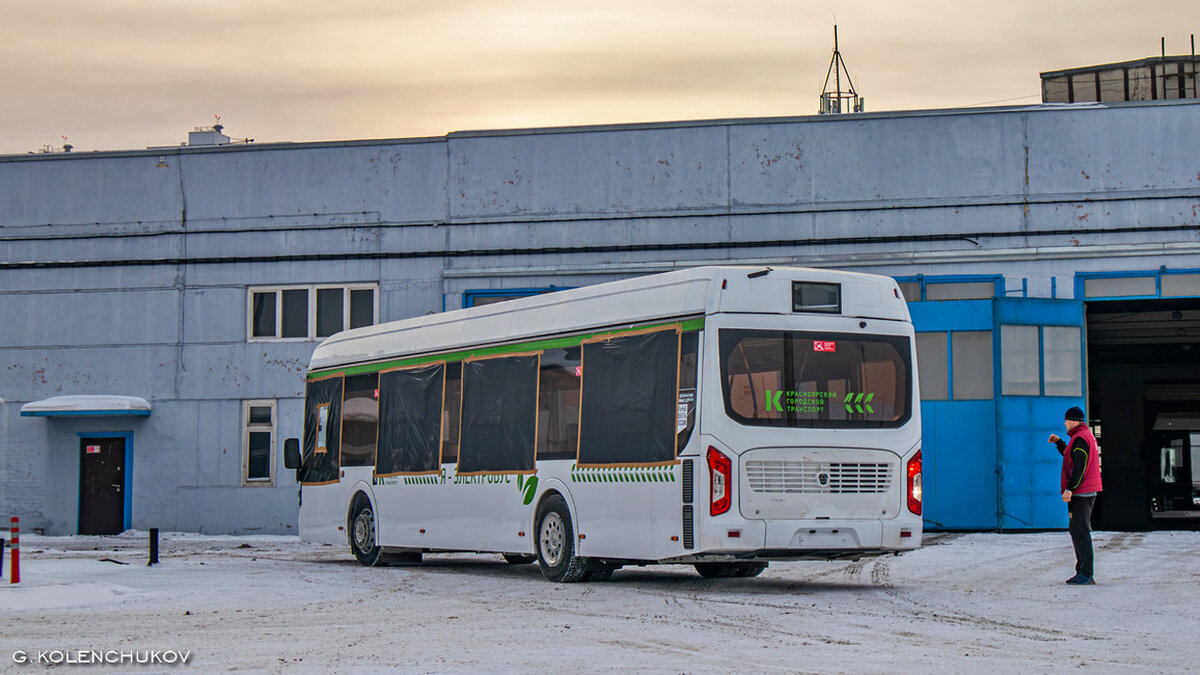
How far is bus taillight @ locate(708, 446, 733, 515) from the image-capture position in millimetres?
14039

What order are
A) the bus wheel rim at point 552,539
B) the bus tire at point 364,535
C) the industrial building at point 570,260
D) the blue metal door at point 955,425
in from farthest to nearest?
the industrial building at point 570,260 → the blue metal door at point 955,425 → the bus tire at point 364,535 → the bus wheel rim at point 552,539

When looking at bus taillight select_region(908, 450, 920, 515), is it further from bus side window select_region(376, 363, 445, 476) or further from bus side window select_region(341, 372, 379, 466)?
bus side window select_region(341, 372, 379, 466)

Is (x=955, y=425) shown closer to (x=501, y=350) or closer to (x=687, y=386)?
(x=501, y=350)

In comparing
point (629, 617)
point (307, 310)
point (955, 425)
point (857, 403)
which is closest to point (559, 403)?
point (857, 403)

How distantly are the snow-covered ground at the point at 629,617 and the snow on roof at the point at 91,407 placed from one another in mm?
11186

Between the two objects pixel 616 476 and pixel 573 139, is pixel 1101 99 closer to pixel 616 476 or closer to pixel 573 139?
pixel 573 139

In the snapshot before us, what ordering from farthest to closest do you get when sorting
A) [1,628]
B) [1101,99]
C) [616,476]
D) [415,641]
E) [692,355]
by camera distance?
[1101,99] → [616,476] → [692,355] → [1,628] → [415,641]

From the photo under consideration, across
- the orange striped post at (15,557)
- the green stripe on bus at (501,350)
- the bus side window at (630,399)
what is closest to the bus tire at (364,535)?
the green stripe on bus at (501,350)

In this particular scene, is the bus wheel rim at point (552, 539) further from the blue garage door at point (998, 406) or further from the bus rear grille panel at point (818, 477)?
the blue garage door at point (998, 406)

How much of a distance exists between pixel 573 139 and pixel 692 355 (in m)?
16.5

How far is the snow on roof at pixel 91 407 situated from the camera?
3138cm

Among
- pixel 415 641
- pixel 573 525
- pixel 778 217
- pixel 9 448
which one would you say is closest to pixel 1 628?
pixel 415 641

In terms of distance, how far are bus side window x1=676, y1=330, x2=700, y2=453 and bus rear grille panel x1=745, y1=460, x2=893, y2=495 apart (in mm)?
686

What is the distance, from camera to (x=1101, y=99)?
49.4m
